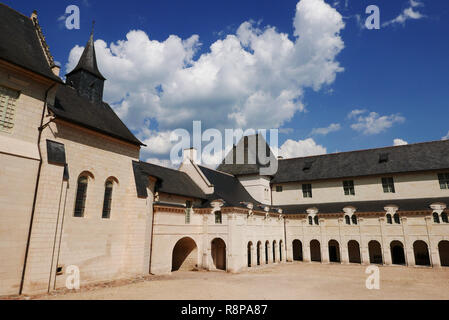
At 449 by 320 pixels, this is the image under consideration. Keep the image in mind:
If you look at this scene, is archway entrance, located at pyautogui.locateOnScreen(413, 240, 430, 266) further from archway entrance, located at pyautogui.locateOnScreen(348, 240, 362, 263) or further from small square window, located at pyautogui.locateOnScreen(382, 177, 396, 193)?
small square window, located at pyautogui.locateOnScreen(382, 177, 396, 193)

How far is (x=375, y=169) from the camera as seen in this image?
106ft

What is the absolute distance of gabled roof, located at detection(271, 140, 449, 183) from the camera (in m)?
30.3

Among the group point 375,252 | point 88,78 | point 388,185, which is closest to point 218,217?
point 88,78

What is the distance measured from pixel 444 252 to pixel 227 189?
76.1 feet

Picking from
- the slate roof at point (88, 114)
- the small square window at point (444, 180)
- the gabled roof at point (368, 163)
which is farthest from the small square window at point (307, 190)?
the slate roof at point (88, 114)

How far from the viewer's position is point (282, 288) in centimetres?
1683

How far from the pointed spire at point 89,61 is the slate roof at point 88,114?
2196 mm

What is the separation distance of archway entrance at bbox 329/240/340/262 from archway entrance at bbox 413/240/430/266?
25.1 feet

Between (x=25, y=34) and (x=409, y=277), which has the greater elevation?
(x=25, y=34)

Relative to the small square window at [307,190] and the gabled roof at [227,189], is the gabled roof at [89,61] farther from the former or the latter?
the small square window at [307,190]

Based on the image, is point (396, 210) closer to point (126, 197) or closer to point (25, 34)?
point (126, 197)

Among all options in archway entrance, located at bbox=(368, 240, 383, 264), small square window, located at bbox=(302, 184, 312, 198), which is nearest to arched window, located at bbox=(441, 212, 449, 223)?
archway entrance, located at bbox=(368, 240, 383, 264)
